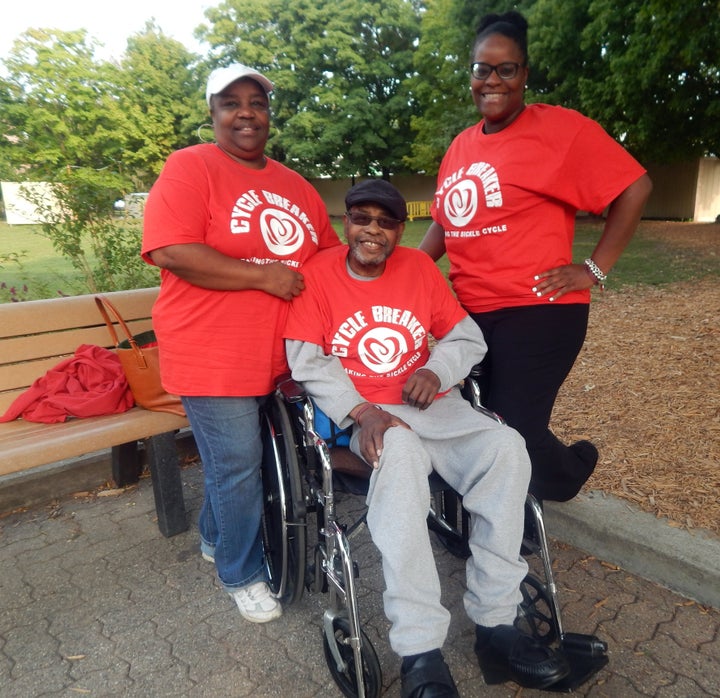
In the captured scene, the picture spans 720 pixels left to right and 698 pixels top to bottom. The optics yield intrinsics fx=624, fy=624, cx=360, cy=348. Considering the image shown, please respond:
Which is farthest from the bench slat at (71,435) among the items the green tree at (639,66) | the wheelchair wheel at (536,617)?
the green tree at (639,66)

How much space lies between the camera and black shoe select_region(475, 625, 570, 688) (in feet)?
6.55

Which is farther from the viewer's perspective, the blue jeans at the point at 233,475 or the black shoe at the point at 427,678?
the blue jeans at the point at 233,475

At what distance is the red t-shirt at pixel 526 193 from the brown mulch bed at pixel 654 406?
120 cm

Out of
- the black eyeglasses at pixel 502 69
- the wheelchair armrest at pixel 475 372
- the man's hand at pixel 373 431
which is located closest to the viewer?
the man's hand at pixel 373 431

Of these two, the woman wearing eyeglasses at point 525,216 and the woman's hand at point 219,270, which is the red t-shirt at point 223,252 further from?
the woman wearing eyeglasses at point 525,216

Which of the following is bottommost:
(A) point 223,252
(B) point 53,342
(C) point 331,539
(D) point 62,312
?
(C) point 331,539

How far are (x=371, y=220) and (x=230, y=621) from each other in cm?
173

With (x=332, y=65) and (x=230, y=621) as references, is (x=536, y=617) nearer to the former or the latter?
(x=230, y=621)

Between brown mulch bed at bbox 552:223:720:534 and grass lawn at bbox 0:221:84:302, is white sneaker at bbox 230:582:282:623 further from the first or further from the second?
grass lawn at bbox 0:221:84:302

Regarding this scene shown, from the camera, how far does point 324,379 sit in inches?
91.1

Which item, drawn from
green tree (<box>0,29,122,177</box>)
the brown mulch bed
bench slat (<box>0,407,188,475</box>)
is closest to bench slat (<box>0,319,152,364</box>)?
bench slat (<box>0,407,188,475</box>)

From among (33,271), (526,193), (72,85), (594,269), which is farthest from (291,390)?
(72,85)

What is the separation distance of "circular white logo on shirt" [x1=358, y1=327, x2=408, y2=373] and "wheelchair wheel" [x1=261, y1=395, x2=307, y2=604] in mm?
370

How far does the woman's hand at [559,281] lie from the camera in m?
2.39
